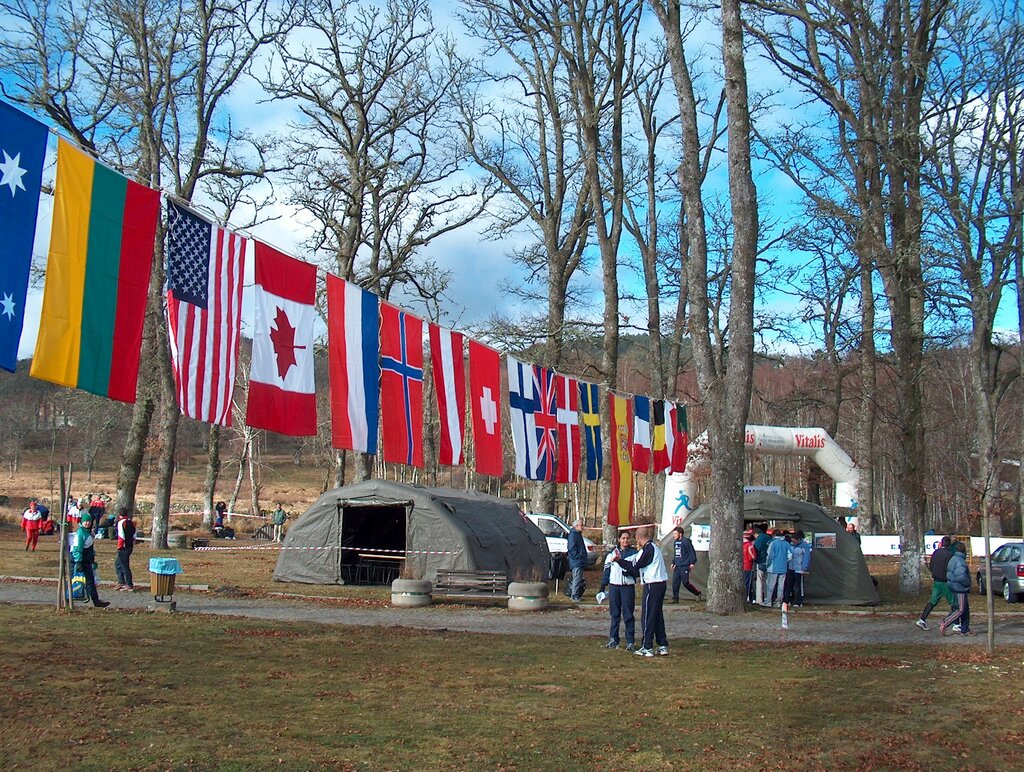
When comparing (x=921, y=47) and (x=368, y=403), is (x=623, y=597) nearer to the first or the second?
(x=368, y=403)

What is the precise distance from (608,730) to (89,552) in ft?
36.2

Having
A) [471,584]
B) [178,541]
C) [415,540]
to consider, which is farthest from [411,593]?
[178,541]

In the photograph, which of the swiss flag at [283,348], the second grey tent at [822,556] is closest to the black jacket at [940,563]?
the second grey tent at [822,556]

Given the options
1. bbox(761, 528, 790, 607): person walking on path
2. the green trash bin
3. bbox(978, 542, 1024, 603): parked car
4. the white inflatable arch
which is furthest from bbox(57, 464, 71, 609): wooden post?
the white inflatable arch

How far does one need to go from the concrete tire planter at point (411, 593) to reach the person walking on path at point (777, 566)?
284 inches

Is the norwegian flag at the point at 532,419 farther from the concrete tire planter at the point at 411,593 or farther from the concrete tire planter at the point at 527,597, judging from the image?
the concrete tire planter at the point at 411,593

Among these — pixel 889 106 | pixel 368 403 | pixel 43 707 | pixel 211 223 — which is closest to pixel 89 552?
pixel 368 403

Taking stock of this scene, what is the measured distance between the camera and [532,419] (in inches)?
816

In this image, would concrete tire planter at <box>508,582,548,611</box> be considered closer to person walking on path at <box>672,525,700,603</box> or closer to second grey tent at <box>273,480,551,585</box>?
second grey tent at <box>273,480,551,585</box>

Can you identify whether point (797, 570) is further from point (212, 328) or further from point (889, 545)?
point (889, 545)

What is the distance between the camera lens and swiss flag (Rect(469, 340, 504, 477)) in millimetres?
18484

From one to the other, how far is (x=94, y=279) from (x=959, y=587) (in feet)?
45.3

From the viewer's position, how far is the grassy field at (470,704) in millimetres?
7797

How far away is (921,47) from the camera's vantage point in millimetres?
25844
